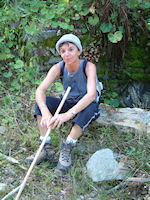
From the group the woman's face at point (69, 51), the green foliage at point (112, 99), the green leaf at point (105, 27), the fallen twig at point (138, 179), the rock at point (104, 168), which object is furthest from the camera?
the green foliage at point (112, 99)

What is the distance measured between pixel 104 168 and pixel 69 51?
1.18 metres

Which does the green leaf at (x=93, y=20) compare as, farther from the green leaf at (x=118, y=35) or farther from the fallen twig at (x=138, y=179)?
the fallen twig at (x=138, y=179)

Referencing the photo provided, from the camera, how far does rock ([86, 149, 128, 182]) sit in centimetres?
232

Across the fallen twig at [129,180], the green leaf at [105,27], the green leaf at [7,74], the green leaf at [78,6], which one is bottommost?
the fallen twig at [129,180]

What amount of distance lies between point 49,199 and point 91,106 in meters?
0.96

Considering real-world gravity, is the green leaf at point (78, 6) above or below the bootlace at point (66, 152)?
above

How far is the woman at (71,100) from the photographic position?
2.40 metres

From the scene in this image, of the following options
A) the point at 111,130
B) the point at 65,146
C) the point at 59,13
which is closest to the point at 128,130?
the point at 111,130

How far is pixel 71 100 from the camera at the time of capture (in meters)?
2.67

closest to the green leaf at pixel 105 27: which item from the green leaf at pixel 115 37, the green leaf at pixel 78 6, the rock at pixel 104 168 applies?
the green leaf at pixel 115 37

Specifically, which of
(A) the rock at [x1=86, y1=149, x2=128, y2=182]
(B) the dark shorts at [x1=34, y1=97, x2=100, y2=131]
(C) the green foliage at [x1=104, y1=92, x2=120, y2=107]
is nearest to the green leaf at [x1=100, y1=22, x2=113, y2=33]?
(C) the green foliage at [x1=104, y1=92, x2=120, y2=107]

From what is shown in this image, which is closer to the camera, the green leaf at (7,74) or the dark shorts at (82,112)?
the dark shorts at (82,112)

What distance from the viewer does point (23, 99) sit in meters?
3.43

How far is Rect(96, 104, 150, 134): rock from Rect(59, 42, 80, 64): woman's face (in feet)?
2.92
